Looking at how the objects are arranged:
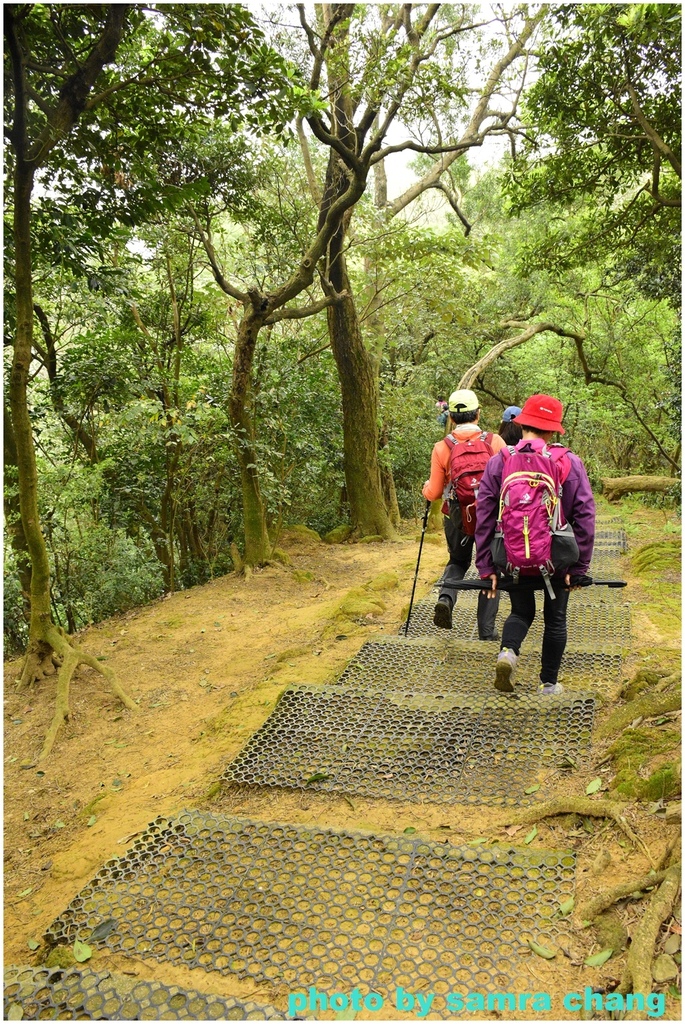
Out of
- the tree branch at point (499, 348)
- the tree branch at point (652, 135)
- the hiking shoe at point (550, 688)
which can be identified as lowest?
the hiking shoe at point (550, 688)

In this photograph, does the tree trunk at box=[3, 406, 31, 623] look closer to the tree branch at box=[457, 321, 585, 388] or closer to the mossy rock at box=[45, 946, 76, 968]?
the mossy rock at box=[45, 946, 76, 968]

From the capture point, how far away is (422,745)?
377cm

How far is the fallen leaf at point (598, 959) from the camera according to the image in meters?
2.26

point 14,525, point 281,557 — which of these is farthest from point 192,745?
point 281,557

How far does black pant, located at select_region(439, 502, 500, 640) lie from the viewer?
5.29 metres

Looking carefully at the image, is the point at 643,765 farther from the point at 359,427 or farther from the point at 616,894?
the point at 359,427

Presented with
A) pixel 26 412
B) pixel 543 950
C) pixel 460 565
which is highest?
pixel 26 412

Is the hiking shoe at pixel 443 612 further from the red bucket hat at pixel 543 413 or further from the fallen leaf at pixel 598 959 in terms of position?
the fallen leaf at pixel 598 959

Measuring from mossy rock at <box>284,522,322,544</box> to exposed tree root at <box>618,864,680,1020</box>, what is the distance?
8867 millimetres

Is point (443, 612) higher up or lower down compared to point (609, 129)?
lower down

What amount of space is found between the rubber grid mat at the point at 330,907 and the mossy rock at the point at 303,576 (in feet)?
18.8

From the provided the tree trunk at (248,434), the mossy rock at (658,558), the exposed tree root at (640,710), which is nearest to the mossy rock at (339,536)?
the tree trunk at (248,434)

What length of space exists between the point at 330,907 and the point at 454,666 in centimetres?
241

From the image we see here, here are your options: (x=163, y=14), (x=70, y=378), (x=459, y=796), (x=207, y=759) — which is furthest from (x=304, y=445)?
(x=459, y=796)
